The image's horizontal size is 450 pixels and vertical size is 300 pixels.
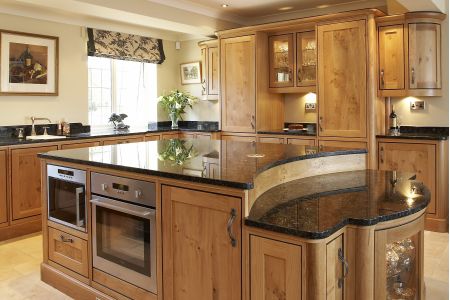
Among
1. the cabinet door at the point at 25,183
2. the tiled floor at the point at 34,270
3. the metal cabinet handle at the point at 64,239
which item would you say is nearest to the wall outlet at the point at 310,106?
the tiled floor at the point at 34,270

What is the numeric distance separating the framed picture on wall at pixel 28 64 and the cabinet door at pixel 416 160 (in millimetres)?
4028

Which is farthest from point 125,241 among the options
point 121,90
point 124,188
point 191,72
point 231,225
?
point 191,72

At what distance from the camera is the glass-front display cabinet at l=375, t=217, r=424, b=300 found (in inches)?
80.7

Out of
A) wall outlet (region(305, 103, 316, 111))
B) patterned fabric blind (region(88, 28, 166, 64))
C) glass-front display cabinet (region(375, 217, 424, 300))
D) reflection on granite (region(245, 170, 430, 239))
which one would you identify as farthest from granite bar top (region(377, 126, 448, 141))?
patterned fabric blind (region(88, 28, 166, 64))

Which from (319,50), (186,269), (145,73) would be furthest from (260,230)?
(145,73)

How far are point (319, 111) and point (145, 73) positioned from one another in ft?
10.0

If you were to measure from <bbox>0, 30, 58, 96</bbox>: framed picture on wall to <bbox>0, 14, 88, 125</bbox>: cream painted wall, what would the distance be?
3.4 inches

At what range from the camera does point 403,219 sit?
2041mm

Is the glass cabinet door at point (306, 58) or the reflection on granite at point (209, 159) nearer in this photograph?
the reflection on granite at point (209, 159)

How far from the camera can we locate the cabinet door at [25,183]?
4.23 metres

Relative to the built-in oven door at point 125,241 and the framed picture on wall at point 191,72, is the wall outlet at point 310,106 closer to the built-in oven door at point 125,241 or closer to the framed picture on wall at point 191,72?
the framed picture on wall at point 191,72

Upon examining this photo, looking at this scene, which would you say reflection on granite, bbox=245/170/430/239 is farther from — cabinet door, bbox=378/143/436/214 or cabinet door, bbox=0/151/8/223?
cabinet door, bbox=0/151/8/223

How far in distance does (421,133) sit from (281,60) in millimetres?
1930

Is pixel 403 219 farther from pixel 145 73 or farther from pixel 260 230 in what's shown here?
pixel 145 73
